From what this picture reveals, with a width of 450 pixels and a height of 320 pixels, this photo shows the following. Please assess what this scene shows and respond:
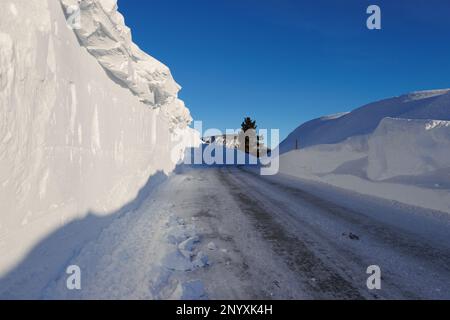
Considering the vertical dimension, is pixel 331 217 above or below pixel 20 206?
below

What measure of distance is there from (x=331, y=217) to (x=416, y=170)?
4.69 m

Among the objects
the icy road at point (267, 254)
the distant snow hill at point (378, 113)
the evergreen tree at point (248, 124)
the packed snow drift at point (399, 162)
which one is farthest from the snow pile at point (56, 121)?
the evergreen tree at point (248, 124)

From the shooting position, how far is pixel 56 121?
15.6 feet

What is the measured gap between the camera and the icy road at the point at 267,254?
3.44m

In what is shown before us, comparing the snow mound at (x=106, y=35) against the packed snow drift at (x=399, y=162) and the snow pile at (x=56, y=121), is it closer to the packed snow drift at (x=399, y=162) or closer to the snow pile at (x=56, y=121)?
the snow pile at (x=56, y=121)

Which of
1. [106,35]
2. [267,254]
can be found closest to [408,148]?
[267,254]

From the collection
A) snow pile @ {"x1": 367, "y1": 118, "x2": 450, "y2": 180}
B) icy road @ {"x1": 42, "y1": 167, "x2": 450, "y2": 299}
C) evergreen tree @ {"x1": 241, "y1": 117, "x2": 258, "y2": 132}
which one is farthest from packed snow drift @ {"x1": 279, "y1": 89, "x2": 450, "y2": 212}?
evergreen tree @ {"x1": 241, "y1": 117, "x2": 258, "y2": 132}

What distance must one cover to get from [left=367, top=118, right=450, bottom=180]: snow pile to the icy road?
2.47 metres

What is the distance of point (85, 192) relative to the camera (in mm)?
5910

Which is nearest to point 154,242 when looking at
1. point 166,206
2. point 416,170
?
point 166,206

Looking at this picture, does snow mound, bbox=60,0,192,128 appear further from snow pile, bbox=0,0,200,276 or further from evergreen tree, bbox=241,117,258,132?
evergreen tree, bbox=241,117,258,132

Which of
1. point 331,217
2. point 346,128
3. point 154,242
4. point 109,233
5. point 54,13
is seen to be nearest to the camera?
point 54,13
